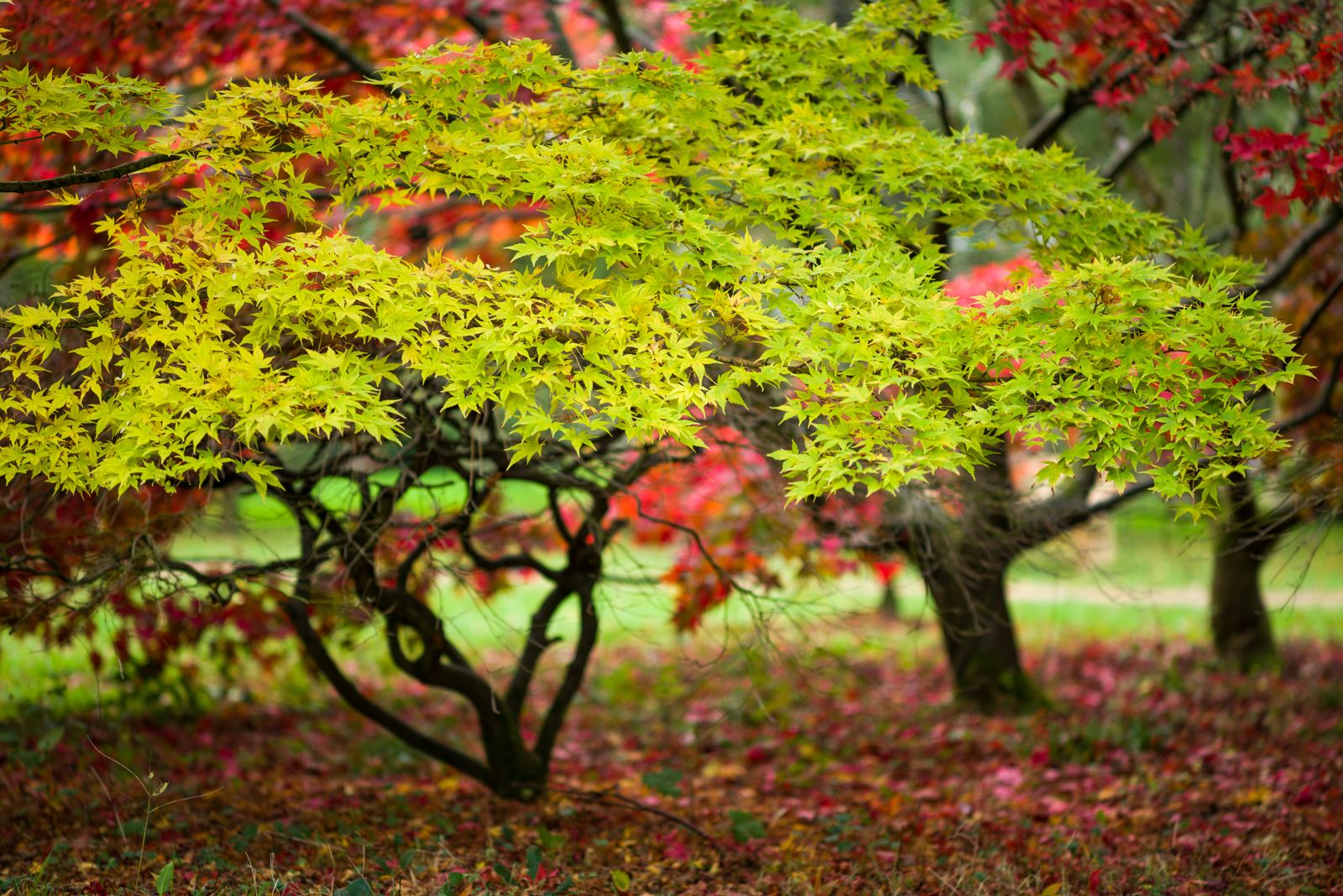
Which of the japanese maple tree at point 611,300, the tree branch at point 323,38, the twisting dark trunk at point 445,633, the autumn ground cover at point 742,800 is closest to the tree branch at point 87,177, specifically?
the japanese maple tree at point 611,300

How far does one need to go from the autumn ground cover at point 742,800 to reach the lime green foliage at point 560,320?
173 cm

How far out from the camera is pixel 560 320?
3477 millimetres

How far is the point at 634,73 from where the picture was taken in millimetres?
4281

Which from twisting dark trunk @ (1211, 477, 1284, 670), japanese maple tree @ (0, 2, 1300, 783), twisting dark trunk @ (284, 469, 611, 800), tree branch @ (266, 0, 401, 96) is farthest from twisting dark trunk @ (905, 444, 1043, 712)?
tree branch @ (266, 0, 401, 96)

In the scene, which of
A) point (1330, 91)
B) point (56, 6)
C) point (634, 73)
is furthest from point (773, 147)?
point (56, 6)

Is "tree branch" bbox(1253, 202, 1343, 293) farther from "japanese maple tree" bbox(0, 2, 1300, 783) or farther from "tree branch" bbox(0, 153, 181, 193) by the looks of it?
"tree branch" bbox(0, 153, 181, 193)

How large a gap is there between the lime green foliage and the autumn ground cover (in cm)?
173

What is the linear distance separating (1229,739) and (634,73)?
19.5 feet

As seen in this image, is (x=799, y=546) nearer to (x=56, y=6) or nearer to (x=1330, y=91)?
(x=1330, y=91)

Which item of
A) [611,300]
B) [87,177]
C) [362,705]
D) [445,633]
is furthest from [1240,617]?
[87,177]

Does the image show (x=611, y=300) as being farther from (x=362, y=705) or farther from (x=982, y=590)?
(x=982, y=590)

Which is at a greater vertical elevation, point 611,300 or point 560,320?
point 611,300

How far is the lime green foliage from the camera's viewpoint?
3.46 meters

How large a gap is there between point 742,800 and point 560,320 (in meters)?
3.78
